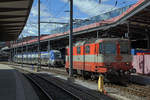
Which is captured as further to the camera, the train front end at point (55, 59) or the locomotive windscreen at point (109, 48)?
the train front end at point (55, 59)

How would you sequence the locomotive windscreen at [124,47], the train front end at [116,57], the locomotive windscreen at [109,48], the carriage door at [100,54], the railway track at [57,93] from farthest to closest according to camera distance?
the locomotive windscreen at [124,47]
the locomotive windscreen at [109,48]
the carriage door at [100,54]
the train front end at [116,57]
the railway track at [57,93]

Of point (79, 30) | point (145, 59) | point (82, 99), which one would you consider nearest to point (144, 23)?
point (145, 59)

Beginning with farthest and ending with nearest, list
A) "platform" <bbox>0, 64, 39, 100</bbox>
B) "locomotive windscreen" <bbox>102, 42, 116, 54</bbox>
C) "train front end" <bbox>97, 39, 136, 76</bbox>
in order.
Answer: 1. "locomotive windscreen" <bbox>102, 42, 116, 54</bbox>
2. "train front end" <bbox>97, 39, 136, 76</bbox>
3. "platform" <bbox>0, 64, 39, 100</bbox>

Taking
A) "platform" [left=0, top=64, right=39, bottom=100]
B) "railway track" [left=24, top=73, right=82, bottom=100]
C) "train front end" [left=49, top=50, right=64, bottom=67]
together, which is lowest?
"railway track" [left=24, top=73, right=82, bottom=100]

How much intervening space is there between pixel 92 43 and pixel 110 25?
12.7 metres

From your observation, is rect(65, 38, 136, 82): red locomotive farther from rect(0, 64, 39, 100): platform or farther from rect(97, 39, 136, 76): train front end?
rect(0, 64, 39, 100): platform

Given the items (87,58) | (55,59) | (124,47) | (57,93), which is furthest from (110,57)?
(55,59)

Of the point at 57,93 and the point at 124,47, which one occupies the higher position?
the point at 124,47

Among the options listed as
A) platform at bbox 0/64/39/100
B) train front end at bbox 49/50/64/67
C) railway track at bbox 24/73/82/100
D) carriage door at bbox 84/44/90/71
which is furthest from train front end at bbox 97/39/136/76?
train front end at bbox 49/50/64/67

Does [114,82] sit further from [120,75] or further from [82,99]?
[82,99]

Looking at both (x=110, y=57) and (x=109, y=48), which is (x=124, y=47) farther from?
(x=110, y=57)

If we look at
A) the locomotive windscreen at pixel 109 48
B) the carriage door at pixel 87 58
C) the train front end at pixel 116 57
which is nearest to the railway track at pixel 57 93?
the carriage door at pixel 87 58

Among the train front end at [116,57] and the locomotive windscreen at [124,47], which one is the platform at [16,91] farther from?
the locomotive windscreen at [124,47]

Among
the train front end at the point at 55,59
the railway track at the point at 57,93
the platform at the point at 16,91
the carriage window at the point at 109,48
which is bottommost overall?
the railway track at the point at 57,93
